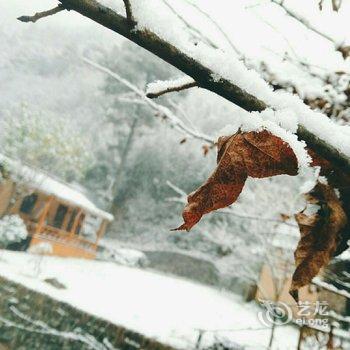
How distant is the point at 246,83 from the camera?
63 cm

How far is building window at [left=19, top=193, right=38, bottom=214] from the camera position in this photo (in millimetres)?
22281

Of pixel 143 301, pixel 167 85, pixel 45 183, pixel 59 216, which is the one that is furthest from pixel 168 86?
pixel 59 216

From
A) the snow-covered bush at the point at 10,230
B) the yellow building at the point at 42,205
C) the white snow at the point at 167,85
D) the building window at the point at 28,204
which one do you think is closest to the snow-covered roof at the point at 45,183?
the yellow building at the point at 42,205

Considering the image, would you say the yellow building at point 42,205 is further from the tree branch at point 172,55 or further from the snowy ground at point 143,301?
the tree branch at point 172,55

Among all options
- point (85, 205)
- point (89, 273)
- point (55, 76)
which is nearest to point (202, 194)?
point (89, 273)

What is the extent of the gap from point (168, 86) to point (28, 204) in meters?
23.4

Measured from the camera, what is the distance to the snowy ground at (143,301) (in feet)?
44.0

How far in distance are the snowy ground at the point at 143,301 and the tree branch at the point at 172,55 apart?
10.7m

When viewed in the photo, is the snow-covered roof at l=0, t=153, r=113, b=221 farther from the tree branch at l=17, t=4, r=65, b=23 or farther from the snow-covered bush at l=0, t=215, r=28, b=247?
the tree branch at l=17, t=4, r=65, b=23

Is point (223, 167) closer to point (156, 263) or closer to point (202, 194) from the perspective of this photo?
point (202, 194)

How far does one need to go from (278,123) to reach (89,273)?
20190 millimetres

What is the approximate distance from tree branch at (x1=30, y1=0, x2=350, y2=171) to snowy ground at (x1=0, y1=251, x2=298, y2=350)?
10.7 meters

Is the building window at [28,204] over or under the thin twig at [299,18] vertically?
under

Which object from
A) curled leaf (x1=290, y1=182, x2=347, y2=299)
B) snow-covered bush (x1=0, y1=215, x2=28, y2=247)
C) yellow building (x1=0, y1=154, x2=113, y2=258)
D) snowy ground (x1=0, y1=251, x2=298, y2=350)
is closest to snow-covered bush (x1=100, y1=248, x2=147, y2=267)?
yellow building (x1=0, y1=154, x2=113, y2=258)
